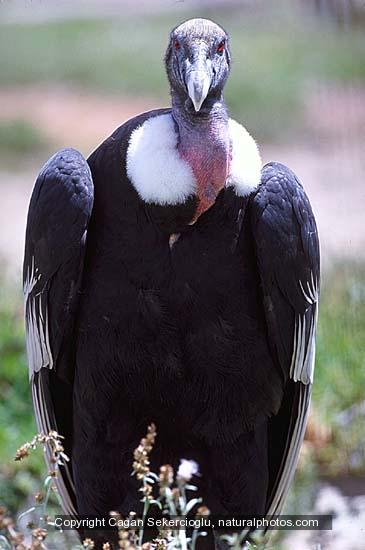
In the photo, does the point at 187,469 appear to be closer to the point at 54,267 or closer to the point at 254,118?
the point at 54,267

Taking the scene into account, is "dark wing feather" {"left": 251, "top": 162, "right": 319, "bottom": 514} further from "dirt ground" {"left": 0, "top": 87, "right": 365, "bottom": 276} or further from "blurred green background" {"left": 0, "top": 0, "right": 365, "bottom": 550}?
"dirt ground" {"left": 0, "top": 87, "right": 365, "bottom": 276}

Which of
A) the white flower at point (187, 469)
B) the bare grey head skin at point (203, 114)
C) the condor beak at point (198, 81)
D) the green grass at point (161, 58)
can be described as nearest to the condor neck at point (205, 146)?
the bare grey head skin at point (203, 114)

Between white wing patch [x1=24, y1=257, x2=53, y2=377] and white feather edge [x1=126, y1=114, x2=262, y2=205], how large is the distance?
0.53 meters

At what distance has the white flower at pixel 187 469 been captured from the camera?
3.63 meters

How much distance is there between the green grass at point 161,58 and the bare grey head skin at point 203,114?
16.8ft

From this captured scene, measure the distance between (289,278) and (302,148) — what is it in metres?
4.94

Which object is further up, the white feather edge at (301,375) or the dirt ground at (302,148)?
the dirt ground at (302,148)

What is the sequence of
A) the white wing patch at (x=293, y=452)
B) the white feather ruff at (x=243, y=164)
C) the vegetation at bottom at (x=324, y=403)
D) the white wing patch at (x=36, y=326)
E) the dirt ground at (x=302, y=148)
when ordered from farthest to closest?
the dirt ground at (x=302, y=148)
the vegetation at bottom at (x=324, y=403)
the white wing patch at (x=293, y=452)
the white wing patch at (x=36, y=326)
the white feather ruff at (x=243, y=164)

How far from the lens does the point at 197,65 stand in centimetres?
402

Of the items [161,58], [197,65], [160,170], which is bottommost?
[160,170]

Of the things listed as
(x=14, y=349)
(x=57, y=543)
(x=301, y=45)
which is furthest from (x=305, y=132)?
(x=57, y=543)

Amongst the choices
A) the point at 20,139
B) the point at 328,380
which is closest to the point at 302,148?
the point at 20,139

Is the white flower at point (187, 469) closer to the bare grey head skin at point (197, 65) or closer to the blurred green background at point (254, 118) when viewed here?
the blurred green background at point (254, 118)

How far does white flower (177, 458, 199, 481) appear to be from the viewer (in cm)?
363
